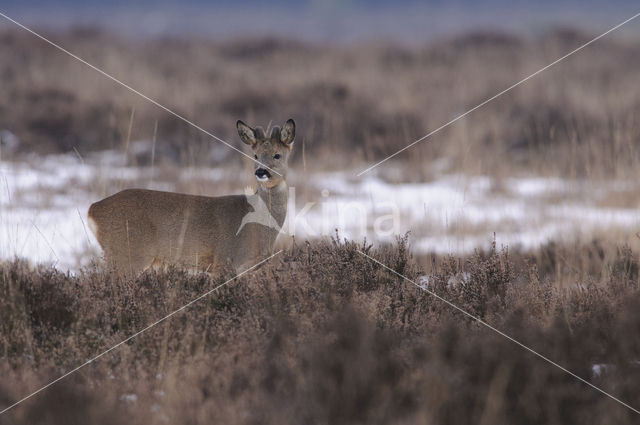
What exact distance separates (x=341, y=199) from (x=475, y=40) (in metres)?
22.4

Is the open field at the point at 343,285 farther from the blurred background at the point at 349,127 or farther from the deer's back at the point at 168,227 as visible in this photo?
the deer's back at the point at 168,227

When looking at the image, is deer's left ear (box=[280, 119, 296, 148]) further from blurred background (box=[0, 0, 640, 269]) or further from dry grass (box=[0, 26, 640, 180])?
dry grass (box=[0, 26, 640, 180])

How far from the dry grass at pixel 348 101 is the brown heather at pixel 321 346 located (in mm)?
7015

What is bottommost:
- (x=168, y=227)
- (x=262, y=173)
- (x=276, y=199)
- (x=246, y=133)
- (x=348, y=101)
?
(x=168, y=227)

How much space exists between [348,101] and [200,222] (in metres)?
14.2

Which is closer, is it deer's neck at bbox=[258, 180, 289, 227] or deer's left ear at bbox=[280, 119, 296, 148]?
deer's left ear at bbox=[280, 119, 296, 148]

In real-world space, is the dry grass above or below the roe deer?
above

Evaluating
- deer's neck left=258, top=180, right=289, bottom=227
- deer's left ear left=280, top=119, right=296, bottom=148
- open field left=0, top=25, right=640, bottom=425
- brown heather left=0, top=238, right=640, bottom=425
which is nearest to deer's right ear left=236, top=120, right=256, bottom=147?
deer's left ear left=280, top=119, right=296, bottom=148

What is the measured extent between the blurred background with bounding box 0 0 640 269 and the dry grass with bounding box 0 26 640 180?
0.24ft

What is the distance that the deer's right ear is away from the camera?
667cm

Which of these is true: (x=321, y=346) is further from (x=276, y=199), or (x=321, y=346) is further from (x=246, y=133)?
(x=246, y=133)

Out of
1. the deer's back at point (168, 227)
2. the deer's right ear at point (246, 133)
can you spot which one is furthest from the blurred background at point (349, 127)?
the deer's right ear at point (246, 133)

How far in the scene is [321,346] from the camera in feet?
13.6

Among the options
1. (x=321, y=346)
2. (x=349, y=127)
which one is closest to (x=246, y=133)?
(x=321, y=346)
